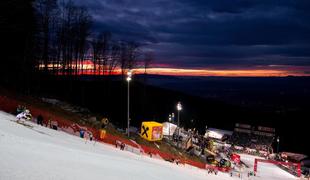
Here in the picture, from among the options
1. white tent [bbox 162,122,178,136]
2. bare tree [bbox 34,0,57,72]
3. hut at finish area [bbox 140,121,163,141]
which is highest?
bare tree [bbox 34,0,57,72]

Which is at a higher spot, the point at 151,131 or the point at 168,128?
the point at 151,131

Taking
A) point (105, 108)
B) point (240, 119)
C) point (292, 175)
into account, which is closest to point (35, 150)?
point (292, 175)

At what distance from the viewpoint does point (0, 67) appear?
125 feet

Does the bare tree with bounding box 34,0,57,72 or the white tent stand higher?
the bare tree with bounding box 34,0,57,72

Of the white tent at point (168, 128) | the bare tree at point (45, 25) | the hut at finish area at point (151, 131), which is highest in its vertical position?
the bare tree at point (45, 25)

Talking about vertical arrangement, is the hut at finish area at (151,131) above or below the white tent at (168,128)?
above

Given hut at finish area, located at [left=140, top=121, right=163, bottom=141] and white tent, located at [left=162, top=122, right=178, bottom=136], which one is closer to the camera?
hut at finish area, located at [left=140, top=121, right=163, bottom=141]

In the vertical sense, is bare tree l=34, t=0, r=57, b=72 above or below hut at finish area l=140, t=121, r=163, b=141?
above

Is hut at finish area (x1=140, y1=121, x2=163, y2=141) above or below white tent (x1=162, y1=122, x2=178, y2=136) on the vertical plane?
above

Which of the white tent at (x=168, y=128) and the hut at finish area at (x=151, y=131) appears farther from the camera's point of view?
the white tent at (x=168, y=128)

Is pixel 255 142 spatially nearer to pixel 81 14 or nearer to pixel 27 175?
pixel 81 14

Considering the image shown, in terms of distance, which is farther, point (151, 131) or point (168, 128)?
point (168, 128)

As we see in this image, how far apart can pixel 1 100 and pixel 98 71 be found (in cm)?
5267

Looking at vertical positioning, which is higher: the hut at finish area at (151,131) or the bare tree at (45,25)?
the bare tree at (45,25)
